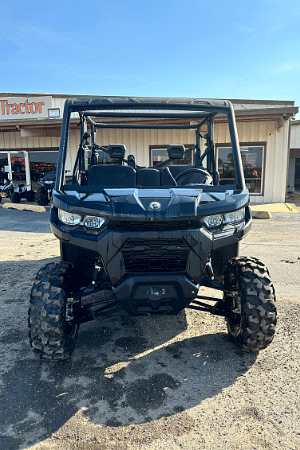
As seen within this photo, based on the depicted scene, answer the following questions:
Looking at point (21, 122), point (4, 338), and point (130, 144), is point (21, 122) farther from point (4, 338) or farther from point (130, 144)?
point (4, 338)

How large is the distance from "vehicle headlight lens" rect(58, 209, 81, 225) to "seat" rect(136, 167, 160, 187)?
1149mm

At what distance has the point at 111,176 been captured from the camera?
3.19 meters

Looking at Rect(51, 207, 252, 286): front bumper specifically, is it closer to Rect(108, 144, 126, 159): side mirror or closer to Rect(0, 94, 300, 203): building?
Rect(108, 144, 126, 159): side mirror

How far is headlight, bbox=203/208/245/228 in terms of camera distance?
2354 mm

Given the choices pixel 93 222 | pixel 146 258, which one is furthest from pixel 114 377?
pixel 93 222

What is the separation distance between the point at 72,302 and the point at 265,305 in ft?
4.59

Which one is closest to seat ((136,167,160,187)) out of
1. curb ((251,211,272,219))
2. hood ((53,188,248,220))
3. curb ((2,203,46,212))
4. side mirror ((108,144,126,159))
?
side mirror ((108,144,126,159))

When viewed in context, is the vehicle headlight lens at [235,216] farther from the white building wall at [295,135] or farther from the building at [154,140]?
the white building wall at [295,135]

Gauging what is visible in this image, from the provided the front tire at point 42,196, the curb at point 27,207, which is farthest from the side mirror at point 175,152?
the front tire at point 42,196

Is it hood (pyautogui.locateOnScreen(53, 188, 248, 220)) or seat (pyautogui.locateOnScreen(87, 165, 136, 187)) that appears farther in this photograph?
seat (pyautogui.locateOnScreen(87, 165, 136, 187))

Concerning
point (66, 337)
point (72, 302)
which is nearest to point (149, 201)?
point (72, 302)

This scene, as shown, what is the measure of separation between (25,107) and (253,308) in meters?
15.2

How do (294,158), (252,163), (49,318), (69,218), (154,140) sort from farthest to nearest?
1. (294,158)
2. (154,140)
3. (252,163)
4. (69,218)
5. (49,318)

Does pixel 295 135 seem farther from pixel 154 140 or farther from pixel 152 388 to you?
pixel 152 388
